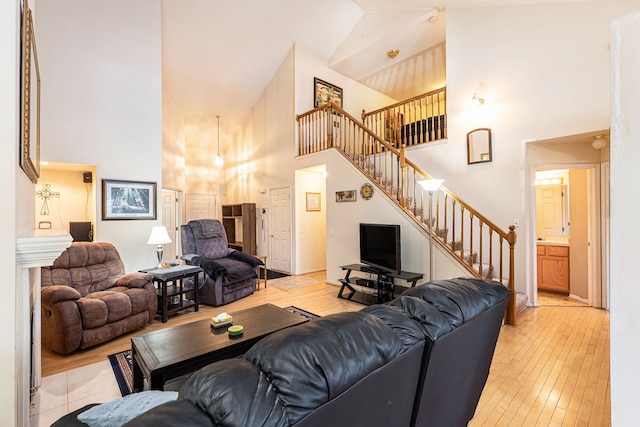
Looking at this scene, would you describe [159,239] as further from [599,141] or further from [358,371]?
[599,141]

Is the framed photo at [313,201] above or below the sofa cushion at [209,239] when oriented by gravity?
above

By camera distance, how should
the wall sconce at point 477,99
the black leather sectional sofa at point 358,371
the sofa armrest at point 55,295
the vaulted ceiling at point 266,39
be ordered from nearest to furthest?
the black leather sectional sofa at point 358,371 → the sofa armrest at point 55,295 → the wall sconce at point 477,99 → the vaulted ceiling at point 266,39

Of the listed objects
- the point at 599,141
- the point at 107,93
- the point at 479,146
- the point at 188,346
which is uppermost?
the point at 107,93

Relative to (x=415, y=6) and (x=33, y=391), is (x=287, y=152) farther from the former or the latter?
(x=33, y=391)

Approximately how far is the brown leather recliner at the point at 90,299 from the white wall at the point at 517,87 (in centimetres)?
474

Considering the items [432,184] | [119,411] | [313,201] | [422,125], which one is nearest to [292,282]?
[313,201]

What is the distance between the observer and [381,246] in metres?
4.37

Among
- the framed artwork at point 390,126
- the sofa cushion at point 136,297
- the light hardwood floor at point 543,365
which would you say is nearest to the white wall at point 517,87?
the light hardwood floor at point 543,365

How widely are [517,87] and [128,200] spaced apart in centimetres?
603

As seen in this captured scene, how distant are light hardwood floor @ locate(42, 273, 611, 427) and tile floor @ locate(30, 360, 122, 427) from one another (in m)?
0.19

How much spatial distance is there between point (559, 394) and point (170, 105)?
784 centimetres

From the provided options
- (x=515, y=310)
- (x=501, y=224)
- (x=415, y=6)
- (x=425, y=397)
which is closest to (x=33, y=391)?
(x=425, y=397)

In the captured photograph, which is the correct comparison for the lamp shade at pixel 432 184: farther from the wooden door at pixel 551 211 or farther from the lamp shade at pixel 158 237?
the lamp shade at pixel 158 237

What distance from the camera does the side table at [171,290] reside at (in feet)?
11.8
